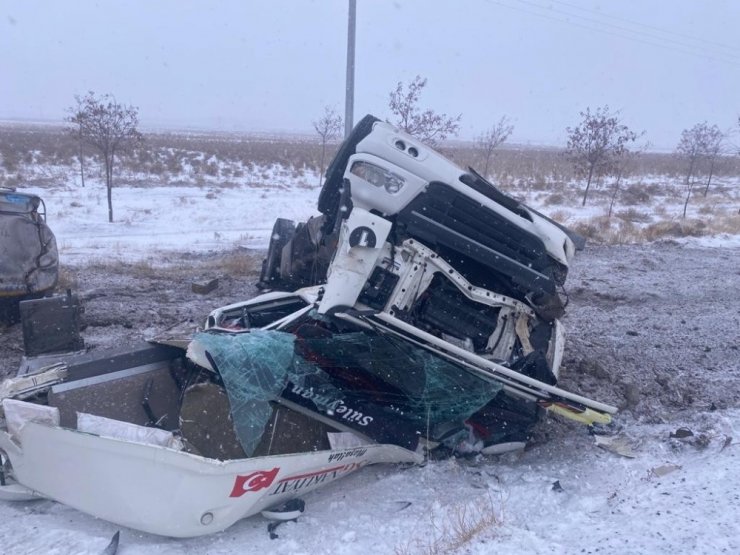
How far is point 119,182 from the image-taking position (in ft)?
76.7

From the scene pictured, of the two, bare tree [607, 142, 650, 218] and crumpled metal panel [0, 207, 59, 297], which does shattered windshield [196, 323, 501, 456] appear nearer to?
crumpled metal panel [0, 207, 59, 297]

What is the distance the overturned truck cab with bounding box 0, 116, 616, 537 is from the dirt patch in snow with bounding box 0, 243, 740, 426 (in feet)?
4.28

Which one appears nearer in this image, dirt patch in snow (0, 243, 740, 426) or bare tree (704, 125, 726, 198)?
dirt patch in snow (0, 243, 740, 426)

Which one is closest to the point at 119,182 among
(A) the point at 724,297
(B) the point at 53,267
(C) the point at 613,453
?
(B) the point at 53,267

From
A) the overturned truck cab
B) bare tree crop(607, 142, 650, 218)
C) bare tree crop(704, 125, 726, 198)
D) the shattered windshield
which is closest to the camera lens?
the overturned truck cab

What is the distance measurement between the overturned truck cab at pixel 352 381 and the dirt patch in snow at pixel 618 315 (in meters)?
1.30

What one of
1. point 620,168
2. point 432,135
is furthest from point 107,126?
point 620,168

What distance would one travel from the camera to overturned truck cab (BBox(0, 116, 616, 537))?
3139mm

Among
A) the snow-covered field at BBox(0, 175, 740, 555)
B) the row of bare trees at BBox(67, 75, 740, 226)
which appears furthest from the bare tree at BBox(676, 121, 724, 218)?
Answer: the snow-covered field at BBox(0, 175, 740, 555)

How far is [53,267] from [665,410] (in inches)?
232

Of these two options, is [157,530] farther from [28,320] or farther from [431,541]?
[28,320]

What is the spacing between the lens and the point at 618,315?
7.06 m

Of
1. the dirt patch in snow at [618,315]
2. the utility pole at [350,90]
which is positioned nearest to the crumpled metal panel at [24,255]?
the dirt patch in snow at [618,315]

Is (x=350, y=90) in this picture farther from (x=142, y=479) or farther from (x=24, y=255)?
(x=142, y=479)
